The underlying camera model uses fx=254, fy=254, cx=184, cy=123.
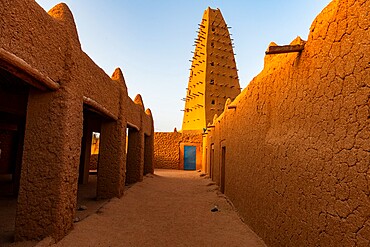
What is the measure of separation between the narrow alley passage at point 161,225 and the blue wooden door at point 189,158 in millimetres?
14009

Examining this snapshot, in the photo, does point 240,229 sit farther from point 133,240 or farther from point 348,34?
point 348,34

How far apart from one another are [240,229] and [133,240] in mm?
2163

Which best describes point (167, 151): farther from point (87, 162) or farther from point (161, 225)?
point (161, 225)

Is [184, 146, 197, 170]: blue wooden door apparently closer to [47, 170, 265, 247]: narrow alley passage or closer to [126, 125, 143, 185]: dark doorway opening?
[126, 125, 143, 185]: dark doorway opening

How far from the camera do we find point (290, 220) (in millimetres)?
3291

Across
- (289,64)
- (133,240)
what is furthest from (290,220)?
(133,240)

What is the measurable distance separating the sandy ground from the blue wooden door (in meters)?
14.0

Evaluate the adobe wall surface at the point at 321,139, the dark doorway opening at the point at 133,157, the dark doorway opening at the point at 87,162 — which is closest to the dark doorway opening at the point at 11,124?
the dark doorway opening at the point at 87,162

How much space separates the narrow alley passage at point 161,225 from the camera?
15.0 feet

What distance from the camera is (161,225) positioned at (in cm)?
568

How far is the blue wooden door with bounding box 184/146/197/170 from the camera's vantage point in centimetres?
2253

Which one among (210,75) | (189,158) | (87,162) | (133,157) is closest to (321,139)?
(133,157)

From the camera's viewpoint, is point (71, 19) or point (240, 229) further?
point (240, 229)

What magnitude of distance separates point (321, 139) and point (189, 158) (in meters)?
20.2
